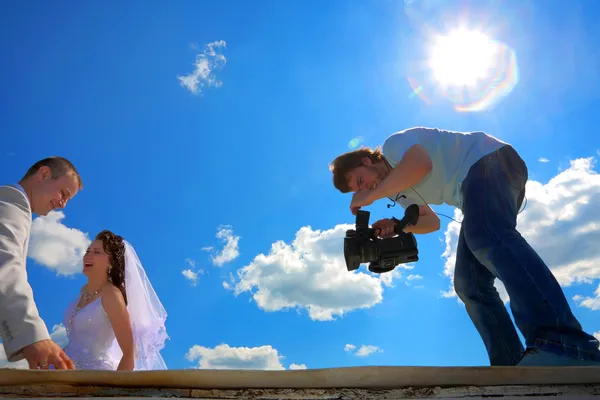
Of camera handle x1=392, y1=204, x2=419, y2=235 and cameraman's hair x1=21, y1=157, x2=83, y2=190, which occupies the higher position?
cameraman's hair x1=21, y1=157, x2=83, y2=190

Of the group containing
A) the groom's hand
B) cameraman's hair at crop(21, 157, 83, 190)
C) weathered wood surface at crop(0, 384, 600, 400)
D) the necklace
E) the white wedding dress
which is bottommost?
weathered wood surface at crop(0, 384, 600, 400)

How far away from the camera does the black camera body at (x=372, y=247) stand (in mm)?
2695

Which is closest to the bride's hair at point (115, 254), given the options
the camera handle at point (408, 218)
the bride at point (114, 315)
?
the bride at point (114, 315)

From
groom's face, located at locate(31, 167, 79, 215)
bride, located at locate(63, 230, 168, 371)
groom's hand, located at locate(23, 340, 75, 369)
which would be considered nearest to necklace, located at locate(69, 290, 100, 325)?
bride, located at locate(63, 230, 168, 371)

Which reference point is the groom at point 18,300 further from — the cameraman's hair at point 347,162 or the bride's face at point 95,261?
the cameraman's hair at point 347,162

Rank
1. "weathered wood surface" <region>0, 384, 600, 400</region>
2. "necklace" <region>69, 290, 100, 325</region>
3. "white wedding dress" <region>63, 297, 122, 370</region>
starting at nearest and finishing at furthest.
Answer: "weathered wood surface" <region>0, 384, 600, 400</region>, "white wedding dress" <region>63, 297, 122, 370</region>, "necklace" <region>69, 290, 100, 325</region>

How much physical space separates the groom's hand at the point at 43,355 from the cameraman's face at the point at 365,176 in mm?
1811

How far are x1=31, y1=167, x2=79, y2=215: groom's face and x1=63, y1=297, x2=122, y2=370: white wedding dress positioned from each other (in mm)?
936

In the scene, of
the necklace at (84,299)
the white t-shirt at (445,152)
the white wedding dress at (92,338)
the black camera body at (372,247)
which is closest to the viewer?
the white t-shirt at (445,152)

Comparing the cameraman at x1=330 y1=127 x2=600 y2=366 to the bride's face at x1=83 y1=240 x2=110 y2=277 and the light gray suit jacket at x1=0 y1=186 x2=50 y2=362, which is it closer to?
the light gray suit jacket at x1=0 y1=186 x2=50 y2=362

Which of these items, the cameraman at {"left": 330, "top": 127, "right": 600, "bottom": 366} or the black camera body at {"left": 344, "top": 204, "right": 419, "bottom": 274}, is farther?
the black camera body at {"left": 344, "top": 204, "right": 419, "bottom": 274}

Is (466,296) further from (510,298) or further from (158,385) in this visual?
(158,385)

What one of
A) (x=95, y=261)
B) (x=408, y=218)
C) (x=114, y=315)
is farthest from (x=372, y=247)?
(x=95, y=261)

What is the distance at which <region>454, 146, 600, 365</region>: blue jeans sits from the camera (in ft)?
5.95
